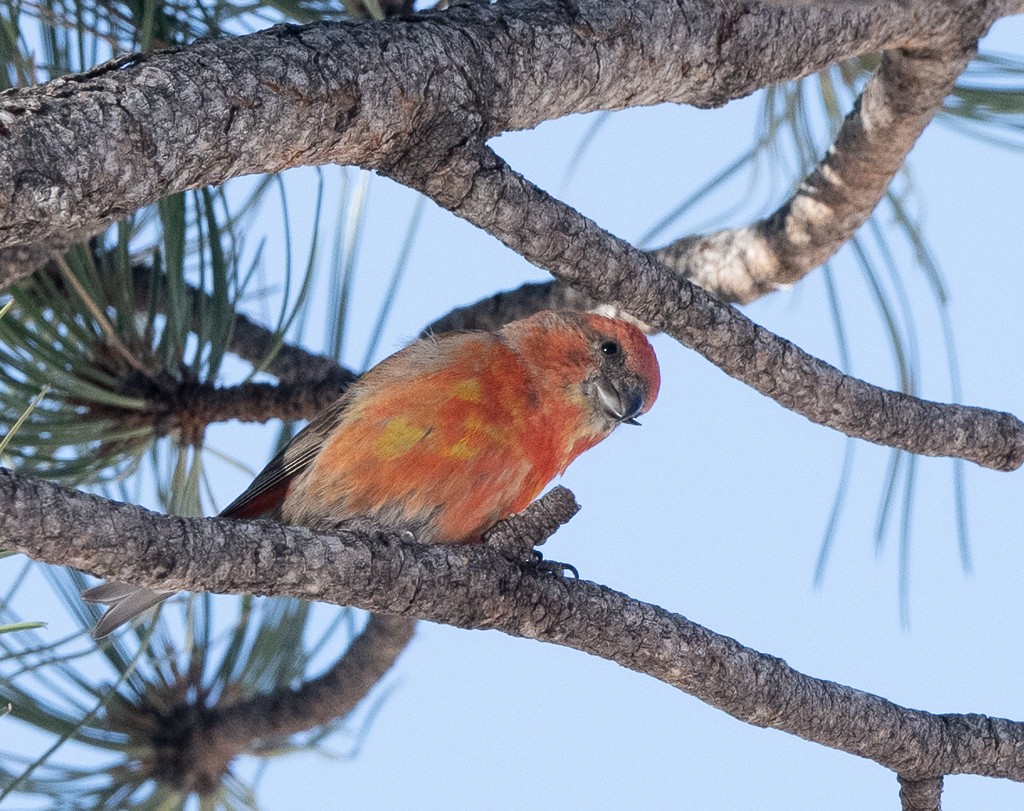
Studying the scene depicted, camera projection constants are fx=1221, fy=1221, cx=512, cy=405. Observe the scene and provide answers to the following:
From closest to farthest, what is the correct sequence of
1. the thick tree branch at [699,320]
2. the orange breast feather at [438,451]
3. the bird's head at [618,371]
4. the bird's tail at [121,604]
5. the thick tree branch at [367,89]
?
the thick tree branch at [367,89] < the thick tree branch at [699,320] < the bird's tail at [121,604] < the orange breast feather at [438,451] < the bird's head at [618,371]

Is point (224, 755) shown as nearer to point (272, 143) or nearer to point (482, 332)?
point (482, 332)

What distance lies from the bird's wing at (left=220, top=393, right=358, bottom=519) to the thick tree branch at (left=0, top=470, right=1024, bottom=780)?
1.16 meters

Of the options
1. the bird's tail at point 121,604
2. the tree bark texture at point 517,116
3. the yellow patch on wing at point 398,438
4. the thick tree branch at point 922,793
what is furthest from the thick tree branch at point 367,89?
the thick tree branch at point 922,793

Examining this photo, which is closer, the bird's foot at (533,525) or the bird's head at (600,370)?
the bird's foot at (533,525)

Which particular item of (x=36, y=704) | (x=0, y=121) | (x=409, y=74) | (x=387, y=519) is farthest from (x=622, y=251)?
(x=36, y=704)

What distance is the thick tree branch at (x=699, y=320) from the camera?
1.74 metres

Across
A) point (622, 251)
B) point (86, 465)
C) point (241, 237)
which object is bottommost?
point (86, 465)

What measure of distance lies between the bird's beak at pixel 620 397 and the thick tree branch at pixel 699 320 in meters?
1.01

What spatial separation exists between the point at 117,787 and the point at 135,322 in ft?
3.79

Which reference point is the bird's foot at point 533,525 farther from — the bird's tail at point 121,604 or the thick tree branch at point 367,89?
the bird's tail at point 121,604

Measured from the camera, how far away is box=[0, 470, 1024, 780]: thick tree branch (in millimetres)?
1557

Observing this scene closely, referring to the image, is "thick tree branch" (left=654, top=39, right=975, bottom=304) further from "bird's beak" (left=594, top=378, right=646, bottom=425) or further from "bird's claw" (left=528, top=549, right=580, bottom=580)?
"bird's claw" (left=528, top=549, right=580, bottom=580)

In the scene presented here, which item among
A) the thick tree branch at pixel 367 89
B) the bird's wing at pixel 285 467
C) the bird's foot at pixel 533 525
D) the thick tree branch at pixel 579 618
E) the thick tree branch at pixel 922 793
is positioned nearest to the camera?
the thick tree branch at pixel 367 89

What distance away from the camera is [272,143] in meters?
1.49
